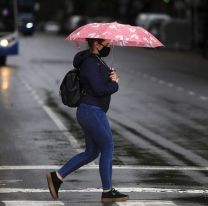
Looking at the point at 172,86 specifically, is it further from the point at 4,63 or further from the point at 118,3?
the point at 118,3

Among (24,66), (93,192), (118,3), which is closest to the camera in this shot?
(93,192)

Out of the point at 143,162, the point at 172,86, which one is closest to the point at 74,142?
the point at 143,162

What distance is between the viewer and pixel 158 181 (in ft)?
34.9

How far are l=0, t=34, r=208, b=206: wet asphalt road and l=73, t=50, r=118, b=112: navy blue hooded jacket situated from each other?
39.9 inches

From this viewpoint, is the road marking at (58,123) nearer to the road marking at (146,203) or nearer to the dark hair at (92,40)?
the road marking at (146,203)

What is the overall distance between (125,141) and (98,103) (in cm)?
553

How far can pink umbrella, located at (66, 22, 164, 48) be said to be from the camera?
9.12 meters

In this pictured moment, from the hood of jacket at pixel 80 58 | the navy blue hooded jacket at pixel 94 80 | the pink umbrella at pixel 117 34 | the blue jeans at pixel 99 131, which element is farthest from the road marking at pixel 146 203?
the pink umbrella at pixel 117 34

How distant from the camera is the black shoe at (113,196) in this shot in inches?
361

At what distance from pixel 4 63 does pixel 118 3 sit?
5731cm

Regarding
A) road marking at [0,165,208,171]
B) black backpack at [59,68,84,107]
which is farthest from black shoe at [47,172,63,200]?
road marking at [0,165,208,171]

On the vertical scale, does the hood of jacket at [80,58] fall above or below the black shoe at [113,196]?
above

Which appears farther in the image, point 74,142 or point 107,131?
point 74,142

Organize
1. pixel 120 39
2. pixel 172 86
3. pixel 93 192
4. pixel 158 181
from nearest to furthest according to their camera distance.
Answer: pixel 120 39 < pixel 93 192 < pixel 158 181 < pixel 172 86
